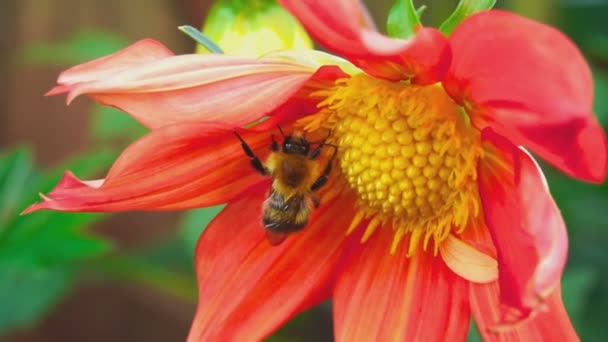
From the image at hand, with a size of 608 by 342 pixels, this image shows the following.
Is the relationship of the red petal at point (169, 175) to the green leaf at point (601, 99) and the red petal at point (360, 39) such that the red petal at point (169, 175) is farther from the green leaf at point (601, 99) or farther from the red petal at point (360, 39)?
the green leaf at point (601, 99)

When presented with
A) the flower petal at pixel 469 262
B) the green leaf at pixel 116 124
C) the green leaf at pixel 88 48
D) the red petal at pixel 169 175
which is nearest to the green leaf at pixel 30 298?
the green leaf at pixel 116 124

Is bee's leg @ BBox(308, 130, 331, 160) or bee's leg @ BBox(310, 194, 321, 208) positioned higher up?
bee's leg @ BBox(308, 130, 331, 160)

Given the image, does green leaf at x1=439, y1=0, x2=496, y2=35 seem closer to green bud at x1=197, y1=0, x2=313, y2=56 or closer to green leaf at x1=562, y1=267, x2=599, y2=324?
green bud at x1=197, y1=0, x2=313, y2=56

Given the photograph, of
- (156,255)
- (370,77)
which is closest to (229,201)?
(370,77)

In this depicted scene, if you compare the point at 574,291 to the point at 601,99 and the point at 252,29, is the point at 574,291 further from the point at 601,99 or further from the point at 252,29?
the point at 252,29

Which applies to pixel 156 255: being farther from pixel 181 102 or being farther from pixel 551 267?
pixel 551 267

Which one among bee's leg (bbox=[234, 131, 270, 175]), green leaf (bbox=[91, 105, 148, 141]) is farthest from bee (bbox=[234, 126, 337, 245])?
green leaf (bbox=[91, 105, 148, 141])
